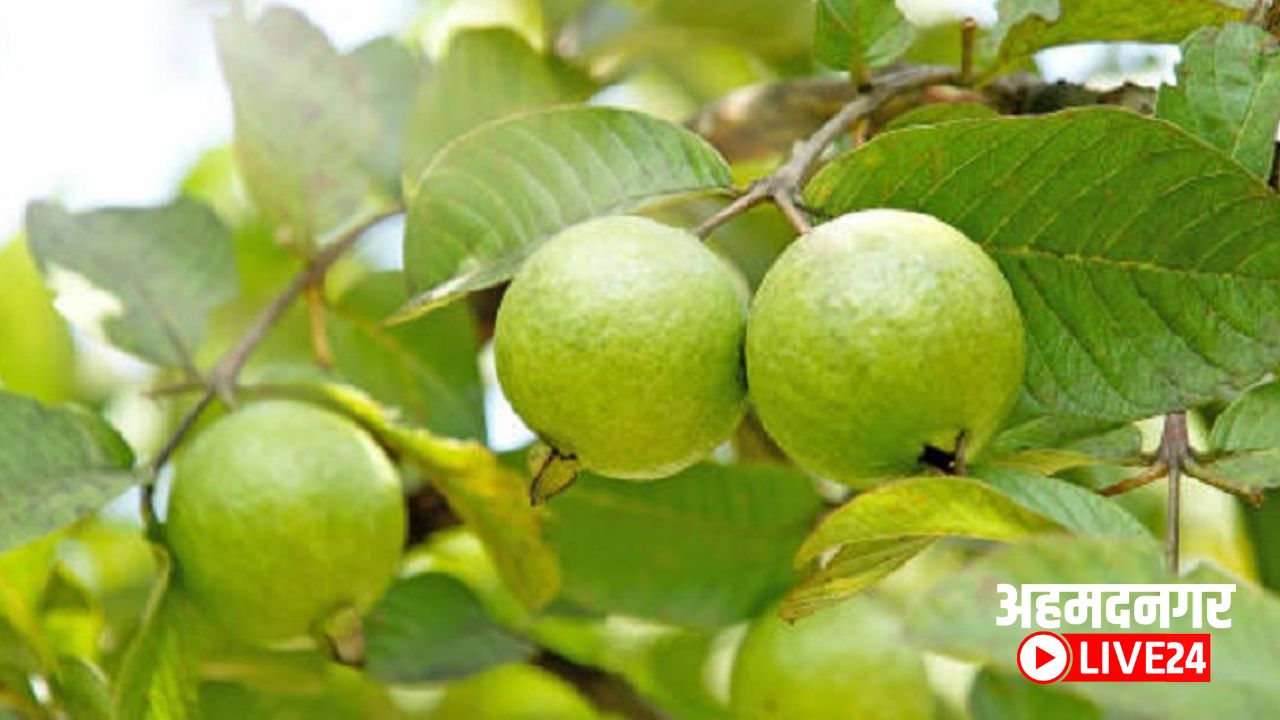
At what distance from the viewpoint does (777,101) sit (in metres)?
1.76

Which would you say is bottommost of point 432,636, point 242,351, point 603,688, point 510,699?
point 510,699

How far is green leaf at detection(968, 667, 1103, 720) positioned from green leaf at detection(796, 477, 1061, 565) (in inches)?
30.8

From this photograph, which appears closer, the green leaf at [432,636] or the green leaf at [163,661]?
the green leaf at [163,661]

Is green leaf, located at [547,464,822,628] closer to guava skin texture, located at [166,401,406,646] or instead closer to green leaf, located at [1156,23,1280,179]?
guava skin texture, located at [166,401,406,646]

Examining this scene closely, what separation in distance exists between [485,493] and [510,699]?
81cm

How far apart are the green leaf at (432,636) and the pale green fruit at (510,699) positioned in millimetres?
408

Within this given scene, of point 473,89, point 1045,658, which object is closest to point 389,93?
point 473,89

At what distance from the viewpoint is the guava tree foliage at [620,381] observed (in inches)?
43.1

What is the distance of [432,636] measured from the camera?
1750mm

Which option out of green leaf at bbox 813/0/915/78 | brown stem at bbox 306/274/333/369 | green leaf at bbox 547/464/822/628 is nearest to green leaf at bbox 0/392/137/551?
brown stem at bbox 306/274/333/369

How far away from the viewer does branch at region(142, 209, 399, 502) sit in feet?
5.03

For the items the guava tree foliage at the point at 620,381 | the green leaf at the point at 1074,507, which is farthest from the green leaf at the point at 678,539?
the green leaf at the point at 1074,507

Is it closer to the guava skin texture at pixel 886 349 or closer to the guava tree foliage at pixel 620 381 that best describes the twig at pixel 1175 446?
the guava tree foliage at pixel 620 381

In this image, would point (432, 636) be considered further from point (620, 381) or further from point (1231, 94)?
point (1231, 94)
